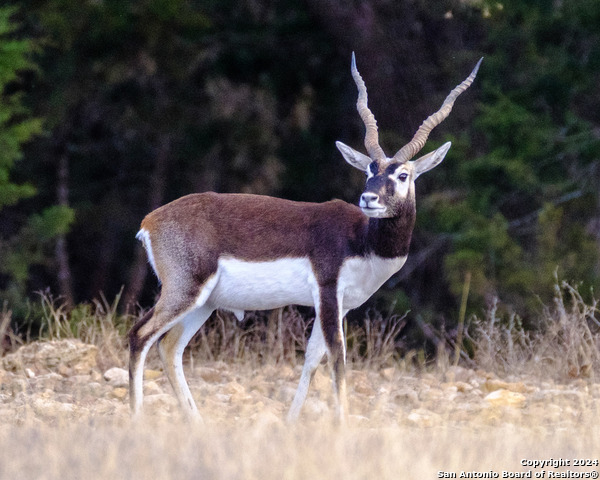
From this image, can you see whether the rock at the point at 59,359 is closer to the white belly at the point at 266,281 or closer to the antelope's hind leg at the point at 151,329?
the antelope's hind leg at the point at 151,329

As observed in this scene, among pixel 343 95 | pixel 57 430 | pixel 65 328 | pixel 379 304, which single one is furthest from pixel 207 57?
pixel 57 430

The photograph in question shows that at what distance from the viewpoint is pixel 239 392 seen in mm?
8375

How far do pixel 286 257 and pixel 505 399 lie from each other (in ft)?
6.19

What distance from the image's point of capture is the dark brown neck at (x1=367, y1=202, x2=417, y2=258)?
25.1 feet

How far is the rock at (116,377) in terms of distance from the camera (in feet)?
29.4

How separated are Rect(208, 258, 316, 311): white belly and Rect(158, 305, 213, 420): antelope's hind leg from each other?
0.39 meters

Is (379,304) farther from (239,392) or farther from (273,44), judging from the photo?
(239,392)

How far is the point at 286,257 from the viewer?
7.73 meters

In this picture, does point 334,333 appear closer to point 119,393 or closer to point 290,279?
point 290,279

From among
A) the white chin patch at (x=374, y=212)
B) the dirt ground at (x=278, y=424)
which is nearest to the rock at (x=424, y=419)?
the dirt ground at (x=278, y=424)

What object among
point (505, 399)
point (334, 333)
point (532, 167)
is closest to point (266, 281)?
point (334, 333)

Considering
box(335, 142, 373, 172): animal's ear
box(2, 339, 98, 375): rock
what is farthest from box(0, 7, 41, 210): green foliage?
box(335, 142, 373, 172): animal's ear

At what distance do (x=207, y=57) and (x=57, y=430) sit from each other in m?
11.1

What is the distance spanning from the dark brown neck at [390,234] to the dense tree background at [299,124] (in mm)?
4932
